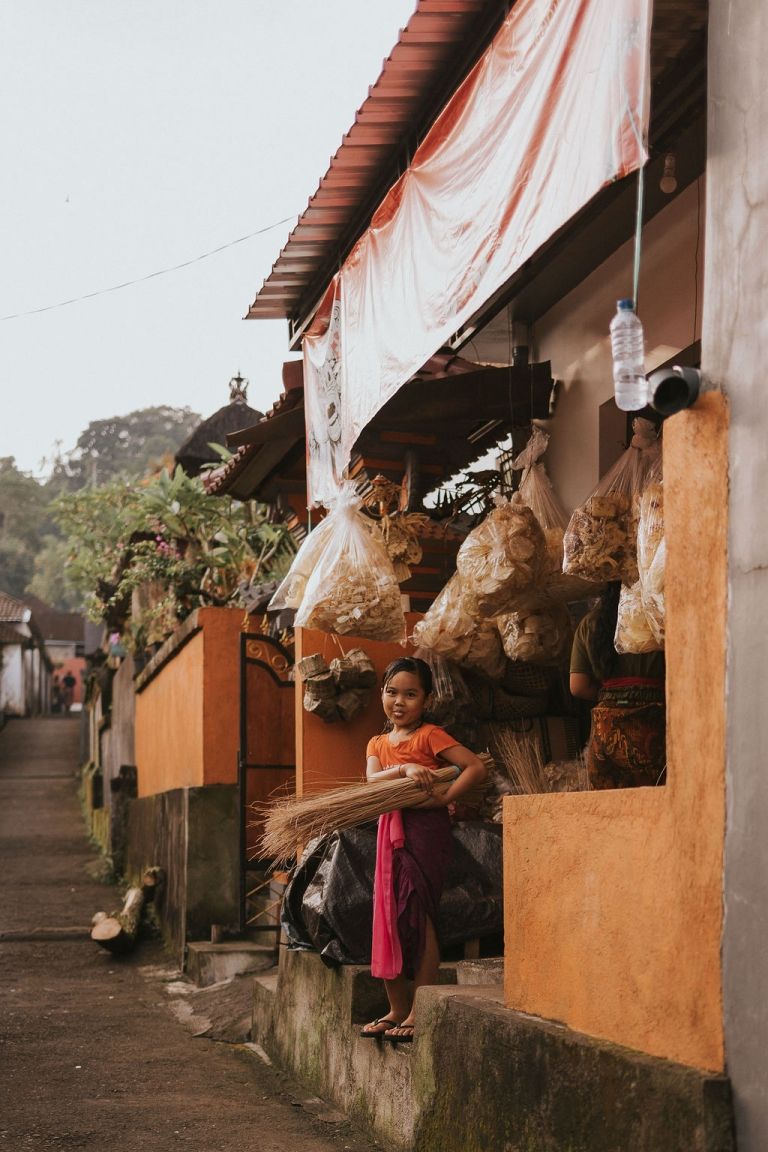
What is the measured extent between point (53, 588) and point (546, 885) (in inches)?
2309

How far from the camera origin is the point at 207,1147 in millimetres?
5250

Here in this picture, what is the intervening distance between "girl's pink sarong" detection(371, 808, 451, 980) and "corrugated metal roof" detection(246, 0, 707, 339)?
2931 mm

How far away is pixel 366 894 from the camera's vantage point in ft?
19.5

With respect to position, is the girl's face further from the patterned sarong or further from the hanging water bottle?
the hanging water bottle

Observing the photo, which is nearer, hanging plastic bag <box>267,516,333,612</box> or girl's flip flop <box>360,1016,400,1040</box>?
girl's flip flop <box>360,1016,400,1040</box>

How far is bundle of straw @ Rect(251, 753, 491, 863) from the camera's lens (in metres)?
5.27

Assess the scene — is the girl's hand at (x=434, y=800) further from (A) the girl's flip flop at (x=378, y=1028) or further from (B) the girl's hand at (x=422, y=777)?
(A) the girl's flip flop at (x=378, y=1028)

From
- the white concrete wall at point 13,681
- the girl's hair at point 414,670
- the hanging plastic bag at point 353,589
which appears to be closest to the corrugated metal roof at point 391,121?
the hanging plastic bag at point 353,589

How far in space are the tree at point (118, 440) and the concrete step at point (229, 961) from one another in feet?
174

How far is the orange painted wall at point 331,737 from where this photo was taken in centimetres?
750

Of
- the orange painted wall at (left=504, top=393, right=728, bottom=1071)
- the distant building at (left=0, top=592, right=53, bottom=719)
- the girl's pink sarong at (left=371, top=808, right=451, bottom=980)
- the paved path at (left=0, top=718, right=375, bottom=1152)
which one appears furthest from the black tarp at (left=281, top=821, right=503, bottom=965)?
the distant building at (left=0, top=592, right=53, bottom=719)

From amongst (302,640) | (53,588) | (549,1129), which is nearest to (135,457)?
(53,588)

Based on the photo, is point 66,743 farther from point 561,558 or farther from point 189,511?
point 561,558

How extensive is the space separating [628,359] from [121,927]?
29.3 ft
